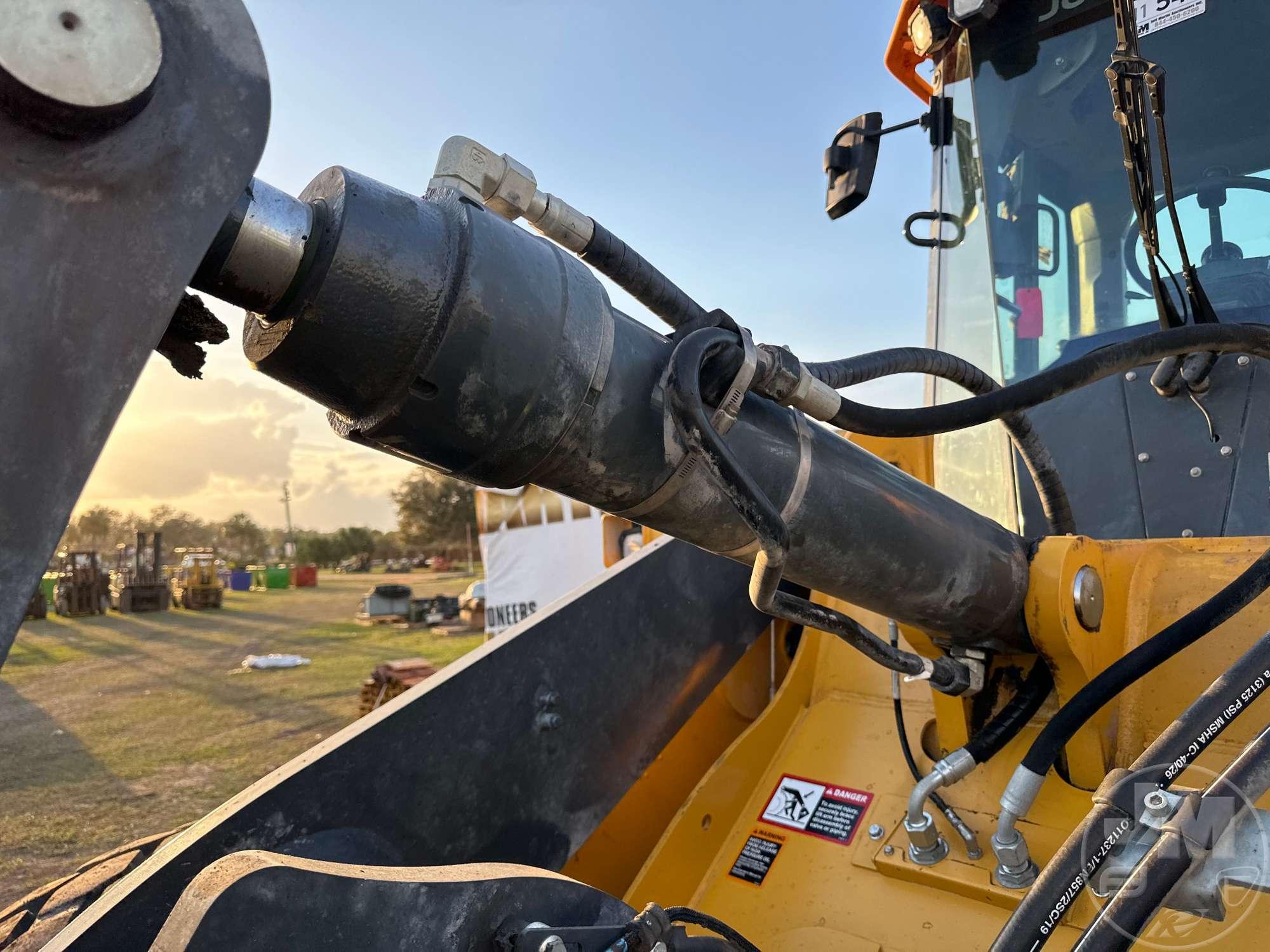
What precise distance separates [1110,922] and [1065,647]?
32.5 inches

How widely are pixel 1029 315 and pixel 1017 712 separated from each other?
120 cm

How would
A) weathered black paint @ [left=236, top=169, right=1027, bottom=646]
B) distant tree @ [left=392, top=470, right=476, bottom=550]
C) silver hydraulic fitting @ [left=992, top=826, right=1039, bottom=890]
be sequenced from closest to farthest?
weathered black paint @ [left=236, top=169, right=1027, bottom=646] < silver hydraulic fitting @ [left=992, top=826, right=1039, bottom=890] < distant tree @ [left=392, top=470, right=476, bottom=550]

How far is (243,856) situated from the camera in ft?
3.53

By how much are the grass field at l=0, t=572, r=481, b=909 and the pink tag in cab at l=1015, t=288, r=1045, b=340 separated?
397 cm

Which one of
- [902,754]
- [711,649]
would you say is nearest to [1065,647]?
[902,754]

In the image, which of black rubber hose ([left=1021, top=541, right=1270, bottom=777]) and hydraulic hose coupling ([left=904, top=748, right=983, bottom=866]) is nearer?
black rubber hose ([left=1021, top=541, right=1270, bottom=777])

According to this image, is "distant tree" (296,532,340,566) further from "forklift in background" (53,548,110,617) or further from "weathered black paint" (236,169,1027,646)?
"weathered black paint" (236,169,1027,646)

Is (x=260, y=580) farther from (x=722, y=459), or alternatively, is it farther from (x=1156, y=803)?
(x=1156, y=803)

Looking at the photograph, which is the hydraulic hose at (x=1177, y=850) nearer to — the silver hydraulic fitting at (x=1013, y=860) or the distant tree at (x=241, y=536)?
the silver hydraulic fitting at (x=1013, y=860)

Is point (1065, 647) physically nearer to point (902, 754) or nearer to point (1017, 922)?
point (902, 754)

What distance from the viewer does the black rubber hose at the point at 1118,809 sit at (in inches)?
50.6

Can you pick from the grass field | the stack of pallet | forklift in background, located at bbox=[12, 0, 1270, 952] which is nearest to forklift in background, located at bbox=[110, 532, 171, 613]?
the grass field

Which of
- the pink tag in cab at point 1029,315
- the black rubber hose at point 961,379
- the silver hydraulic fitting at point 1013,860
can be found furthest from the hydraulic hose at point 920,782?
the pink tag in cab at point 1029,315

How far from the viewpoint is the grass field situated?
6.20 m
